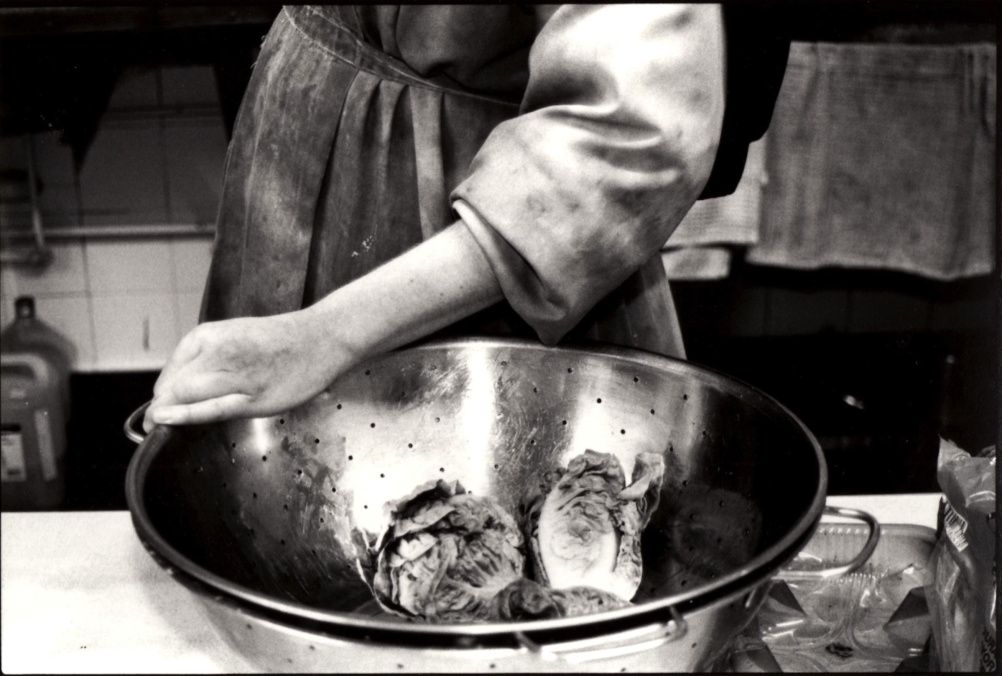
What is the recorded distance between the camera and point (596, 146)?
60 centimetres

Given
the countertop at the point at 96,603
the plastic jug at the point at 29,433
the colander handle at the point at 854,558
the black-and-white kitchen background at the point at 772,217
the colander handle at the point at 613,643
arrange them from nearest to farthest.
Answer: the colander handle at the point at 613,643 < the colander handle at the point at 854,558 < the countertop at the point at 96,603 < the plastic jug at the point at 29,433 < the black-and-white kitchen background at the point at 772,217

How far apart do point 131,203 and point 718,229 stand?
40.4 inches

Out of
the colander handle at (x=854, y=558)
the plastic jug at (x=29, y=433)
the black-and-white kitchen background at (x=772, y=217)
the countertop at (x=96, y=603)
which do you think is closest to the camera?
the colander handle at (x=854, y=558)

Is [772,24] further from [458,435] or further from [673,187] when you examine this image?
[458,435]

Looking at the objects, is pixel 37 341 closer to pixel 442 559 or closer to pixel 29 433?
pixel 29 433

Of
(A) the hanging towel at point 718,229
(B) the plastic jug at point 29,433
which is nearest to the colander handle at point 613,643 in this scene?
(B) the plastic jug at point 29,433

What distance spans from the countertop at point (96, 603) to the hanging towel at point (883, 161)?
2.78 feet

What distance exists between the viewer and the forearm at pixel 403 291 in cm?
64

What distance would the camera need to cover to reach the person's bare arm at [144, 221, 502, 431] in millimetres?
603

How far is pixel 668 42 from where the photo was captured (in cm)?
60

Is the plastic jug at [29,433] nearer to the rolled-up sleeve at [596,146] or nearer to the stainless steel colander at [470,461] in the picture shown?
the stainless steel colander at [470,461]

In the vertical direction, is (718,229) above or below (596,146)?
below

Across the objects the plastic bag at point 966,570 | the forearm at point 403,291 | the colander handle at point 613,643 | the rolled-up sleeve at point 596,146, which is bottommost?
the plastic bag at point 966,570

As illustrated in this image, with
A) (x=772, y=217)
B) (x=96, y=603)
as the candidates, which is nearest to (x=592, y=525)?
(x=96, y=603)
